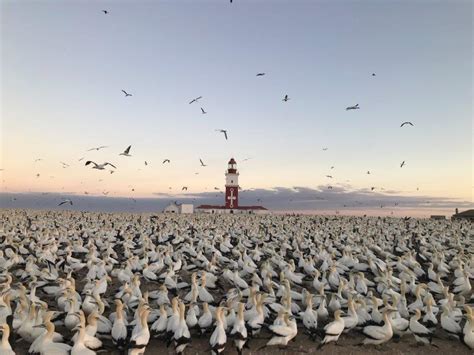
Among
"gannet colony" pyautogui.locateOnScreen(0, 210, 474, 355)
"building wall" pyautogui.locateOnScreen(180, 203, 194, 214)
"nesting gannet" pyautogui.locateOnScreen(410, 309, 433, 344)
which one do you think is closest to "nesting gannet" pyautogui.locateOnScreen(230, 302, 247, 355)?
"gannet colony" pyautogui.locateOnScreen(0, 210, 474, 355)

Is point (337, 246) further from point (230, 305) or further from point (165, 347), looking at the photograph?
point (165, 347)

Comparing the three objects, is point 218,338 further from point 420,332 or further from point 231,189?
point 231,189

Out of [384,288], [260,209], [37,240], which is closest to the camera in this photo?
[384,288]

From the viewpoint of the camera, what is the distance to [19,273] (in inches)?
621

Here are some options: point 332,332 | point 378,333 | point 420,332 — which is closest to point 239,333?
point 332,332

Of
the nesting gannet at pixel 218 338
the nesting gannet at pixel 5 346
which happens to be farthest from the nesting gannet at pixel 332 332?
the nesting gannet at pixel 5 346

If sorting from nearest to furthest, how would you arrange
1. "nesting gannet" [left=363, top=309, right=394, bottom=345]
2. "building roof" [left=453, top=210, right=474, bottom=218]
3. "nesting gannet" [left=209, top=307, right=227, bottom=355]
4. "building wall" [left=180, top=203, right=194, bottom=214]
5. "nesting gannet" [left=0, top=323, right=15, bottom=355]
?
"nesting gannet" [left=0, top=323, right=15, bottom=355] → "nesting gannet" [left=209, top=307, right=227, bottom=355] → "nesting gannet" [left=363, top=309, right=394, bottom=345] → "building roof" [left=453, top=210, right=474, bottom=218] → "building wall" [left=180, top=203, right=194, bottom=214]

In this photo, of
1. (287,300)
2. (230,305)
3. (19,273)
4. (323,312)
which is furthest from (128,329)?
(19,273)

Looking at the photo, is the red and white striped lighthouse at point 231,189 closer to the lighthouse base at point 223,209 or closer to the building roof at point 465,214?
the lighthouse base at point 223,209

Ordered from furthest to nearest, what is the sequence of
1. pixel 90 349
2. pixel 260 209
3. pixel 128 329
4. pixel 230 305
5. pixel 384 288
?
pixel 260 209 < pixel 384 288 < pixel 230 305 < pixel 128 329 < pixel 90 349

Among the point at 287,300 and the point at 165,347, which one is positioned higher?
the point at 287,300

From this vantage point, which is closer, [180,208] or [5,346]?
[5,346]

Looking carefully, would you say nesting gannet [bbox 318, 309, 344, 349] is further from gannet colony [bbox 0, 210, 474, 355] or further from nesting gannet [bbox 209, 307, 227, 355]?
nesting gannet [bbox 209, 307, 227, 355]

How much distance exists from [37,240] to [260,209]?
6005 centimetres
